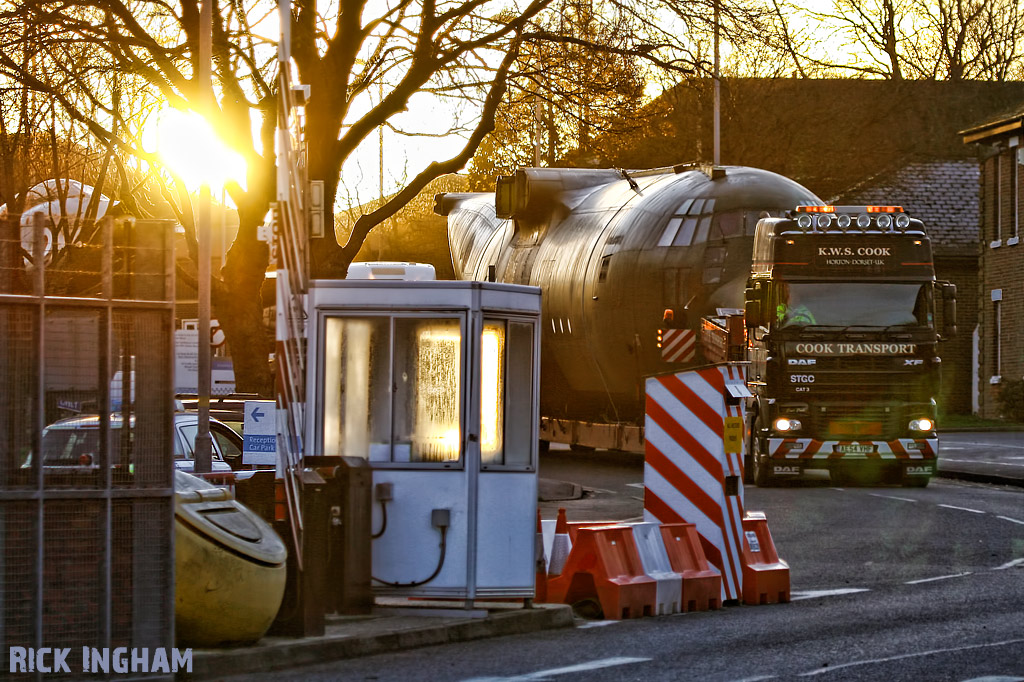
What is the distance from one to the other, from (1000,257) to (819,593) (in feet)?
112

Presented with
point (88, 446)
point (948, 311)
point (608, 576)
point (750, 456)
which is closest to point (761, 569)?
point (608, 576)

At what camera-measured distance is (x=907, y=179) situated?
56000mm

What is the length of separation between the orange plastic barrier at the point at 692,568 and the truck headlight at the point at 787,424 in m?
10.1

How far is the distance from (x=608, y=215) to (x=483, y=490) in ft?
52.9

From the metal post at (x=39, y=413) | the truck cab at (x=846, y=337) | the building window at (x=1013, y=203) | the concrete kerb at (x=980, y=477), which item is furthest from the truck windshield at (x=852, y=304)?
the building window at (x=1013, y=203)

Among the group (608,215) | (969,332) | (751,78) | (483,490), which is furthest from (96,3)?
(969,332)

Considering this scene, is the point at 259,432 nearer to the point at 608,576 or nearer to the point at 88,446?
the point at 608,576

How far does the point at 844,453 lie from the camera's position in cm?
2277

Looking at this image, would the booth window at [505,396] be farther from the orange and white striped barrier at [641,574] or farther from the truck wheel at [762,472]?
the truck wheel at [762,472]

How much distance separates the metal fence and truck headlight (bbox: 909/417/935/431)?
50.4 feet

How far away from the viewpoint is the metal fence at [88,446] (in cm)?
868

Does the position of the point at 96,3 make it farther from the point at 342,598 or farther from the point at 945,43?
the point at 945,43

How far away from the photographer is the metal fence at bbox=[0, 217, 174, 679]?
868 centimetres

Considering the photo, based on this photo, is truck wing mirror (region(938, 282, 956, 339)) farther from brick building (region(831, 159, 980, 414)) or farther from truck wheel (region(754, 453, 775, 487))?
brick building (region(831, 159, 980, 414))
